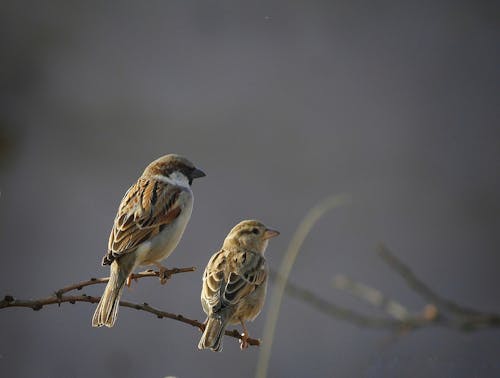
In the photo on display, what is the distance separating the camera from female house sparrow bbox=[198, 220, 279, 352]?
7.58ft

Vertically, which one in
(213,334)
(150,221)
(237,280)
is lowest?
(213,334)

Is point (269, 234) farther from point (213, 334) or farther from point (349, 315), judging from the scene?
point (349, 315)

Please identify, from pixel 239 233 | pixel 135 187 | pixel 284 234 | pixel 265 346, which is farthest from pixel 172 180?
pixel 265 346

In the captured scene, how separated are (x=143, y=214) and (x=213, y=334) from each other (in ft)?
1.70

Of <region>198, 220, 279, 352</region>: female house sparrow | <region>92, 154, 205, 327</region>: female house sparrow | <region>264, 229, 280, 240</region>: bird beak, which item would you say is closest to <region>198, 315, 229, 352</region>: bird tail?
<region>198, 220, 279, 352</region>: female house sparrow

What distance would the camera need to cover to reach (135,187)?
8.41 ft

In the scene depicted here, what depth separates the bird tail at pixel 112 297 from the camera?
1794 millimetres

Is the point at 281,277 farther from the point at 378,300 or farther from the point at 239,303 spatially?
the point at 239,303

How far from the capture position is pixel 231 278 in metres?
2.46

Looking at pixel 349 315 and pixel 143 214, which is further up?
pixel 349 315

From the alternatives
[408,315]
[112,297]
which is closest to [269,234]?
[112,297]

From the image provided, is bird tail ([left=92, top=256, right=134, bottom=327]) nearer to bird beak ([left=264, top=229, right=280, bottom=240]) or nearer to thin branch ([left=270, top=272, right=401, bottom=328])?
bird beak ([left=264, top=229, right=280, bottom=240])

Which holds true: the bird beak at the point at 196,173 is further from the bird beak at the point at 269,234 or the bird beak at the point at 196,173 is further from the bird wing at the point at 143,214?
the bird beak at the point at 269,234

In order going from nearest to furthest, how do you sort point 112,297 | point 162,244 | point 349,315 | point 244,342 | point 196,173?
1. point 349,315
2. point 112,297
3. point 244,342
4. point 162,244
5. point 196,173
